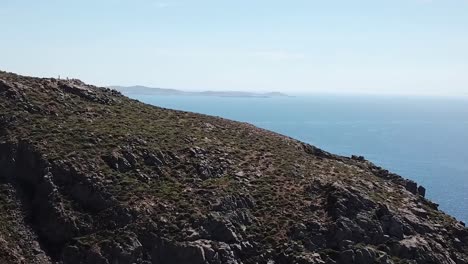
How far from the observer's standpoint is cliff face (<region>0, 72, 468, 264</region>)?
122 ft

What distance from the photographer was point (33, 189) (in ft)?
132

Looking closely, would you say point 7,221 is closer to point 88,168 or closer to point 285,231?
point 88,168

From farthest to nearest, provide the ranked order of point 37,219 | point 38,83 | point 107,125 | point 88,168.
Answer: point 38,83
point 107,125
point 88,168
point 37,219

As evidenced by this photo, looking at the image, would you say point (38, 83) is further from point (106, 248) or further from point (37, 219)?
point (106, 248)

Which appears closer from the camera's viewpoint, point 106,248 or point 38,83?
point 106,248

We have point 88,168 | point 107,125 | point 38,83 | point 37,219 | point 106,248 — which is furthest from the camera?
point 38,83

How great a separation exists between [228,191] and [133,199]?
25.9 feet

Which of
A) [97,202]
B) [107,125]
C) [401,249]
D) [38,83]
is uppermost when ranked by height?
[38,83]

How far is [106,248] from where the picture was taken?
35.9 metres

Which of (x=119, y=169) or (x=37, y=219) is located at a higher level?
(x=119, y=169)

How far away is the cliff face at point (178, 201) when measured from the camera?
37062mm

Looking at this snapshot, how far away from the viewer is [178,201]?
40750 millimetres

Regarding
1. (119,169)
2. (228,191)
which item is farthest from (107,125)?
(228,191)

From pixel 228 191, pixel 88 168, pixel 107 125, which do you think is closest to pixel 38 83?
pixel 107 125
